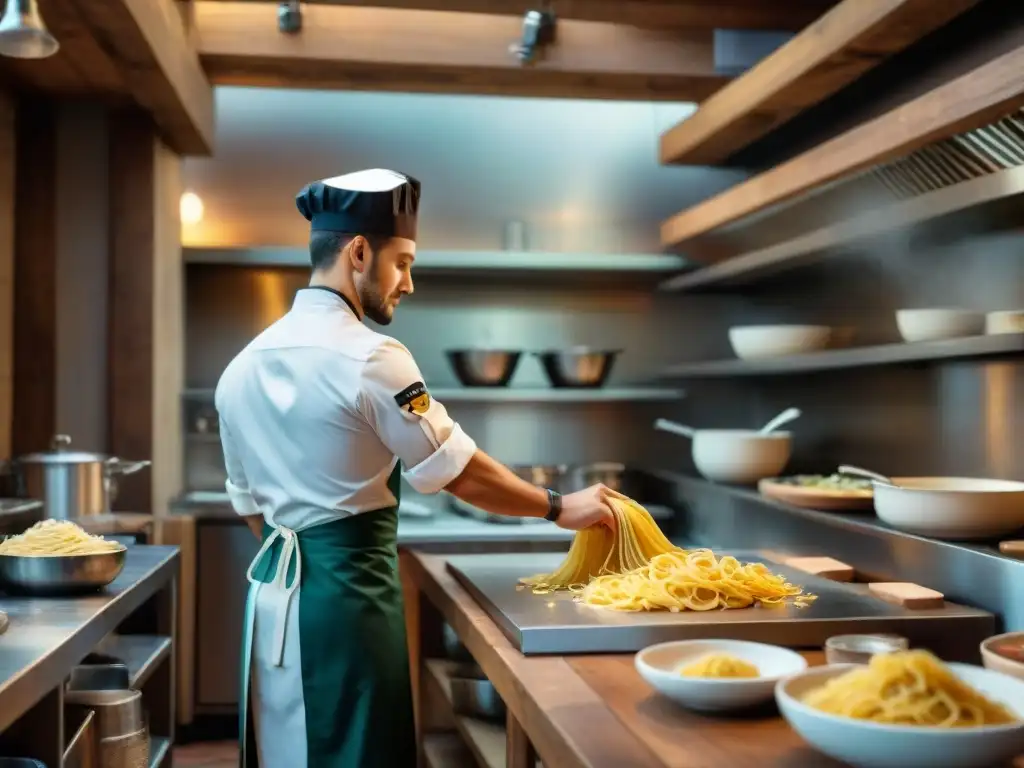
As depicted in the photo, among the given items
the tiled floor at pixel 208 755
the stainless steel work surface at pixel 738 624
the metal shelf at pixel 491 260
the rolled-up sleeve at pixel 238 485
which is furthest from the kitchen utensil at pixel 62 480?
the stainless steel work surface at pixel 738 624

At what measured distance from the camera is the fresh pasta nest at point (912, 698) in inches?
49.8

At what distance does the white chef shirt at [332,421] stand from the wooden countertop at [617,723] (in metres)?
0.40

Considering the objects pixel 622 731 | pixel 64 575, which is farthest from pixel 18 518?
pixel 622 731

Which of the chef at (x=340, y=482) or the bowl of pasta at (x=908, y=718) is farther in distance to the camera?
the chef at (x=340, y=482)

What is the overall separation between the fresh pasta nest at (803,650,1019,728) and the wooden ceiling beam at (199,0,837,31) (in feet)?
8.78

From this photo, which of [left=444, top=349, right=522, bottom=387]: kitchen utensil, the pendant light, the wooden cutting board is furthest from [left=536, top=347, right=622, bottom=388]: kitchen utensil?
the pendant light

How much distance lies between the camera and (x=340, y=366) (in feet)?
6.92

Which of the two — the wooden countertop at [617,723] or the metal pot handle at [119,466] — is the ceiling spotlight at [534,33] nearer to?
the metal pot handle at [119,466]

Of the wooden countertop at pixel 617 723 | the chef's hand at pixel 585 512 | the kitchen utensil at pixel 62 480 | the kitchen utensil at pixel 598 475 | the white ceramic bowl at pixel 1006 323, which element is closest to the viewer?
the wooden countertop at pixel 617 723

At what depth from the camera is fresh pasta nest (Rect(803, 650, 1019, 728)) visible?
1265mm

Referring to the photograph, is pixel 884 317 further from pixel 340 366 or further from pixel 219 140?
pixel 219 140

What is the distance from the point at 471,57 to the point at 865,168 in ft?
5.62

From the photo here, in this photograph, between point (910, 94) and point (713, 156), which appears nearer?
point (910, 94)

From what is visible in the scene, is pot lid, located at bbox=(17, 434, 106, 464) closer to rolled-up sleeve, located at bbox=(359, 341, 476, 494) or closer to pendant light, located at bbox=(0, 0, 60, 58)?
pendant light, located at bbox=(0, 0, 60, 58)
